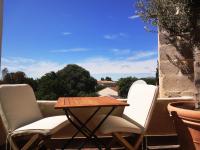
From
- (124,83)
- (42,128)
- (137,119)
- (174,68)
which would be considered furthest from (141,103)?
(124,83)

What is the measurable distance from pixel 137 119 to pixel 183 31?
4.76 ft

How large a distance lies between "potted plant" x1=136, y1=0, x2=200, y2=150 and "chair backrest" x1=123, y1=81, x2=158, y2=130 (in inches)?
8.0

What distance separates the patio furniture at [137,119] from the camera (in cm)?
266

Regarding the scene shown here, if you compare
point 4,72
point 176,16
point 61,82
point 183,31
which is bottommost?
point 61,82

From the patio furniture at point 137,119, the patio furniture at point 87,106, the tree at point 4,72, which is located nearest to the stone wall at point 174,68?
the patio furniture at point 137,119

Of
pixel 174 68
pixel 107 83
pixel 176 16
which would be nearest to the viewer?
pixel 176 16

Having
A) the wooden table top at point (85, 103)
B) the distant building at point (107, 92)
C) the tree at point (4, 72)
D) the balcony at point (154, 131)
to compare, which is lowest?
the balcony at point (154, 131)

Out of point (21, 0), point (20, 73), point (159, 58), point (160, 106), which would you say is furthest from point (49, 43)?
point (160, 106)

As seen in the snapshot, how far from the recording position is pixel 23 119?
9.70 feet

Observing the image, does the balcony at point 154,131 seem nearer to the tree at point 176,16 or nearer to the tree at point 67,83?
the tree at point 176,16

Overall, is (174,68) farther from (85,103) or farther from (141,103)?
(85,103)

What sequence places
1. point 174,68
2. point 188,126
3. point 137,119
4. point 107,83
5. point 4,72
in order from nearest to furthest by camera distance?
point 188,126, point 137,119, point 4,72, point 174,68, point 107,83

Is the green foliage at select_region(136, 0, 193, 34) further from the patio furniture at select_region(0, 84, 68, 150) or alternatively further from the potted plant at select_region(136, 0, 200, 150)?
the patio furniture at select_region(0, 84, 68, 150)

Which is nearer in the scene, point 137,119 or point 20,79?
point 137,119
